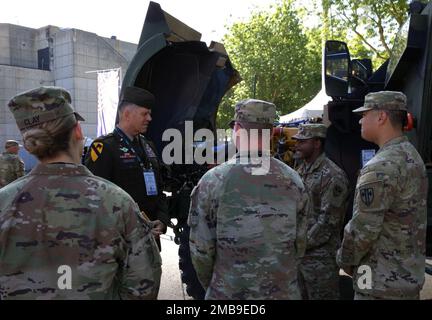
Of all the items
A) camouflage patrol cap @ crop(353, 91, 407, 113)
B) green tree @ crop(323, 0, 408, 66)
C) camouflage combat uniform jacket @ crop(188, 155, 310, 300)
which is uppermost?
green tree @ crop(323, 0, 408, 66)

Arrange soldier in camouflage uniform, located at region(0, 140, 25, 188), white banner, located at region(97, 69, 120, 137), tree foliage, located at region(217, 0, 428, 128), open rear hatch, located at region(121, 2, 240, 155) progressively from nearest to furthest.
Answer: open rear hatch, located at region(121, 2, 240, 155) < soldier in camouflage uniform, located at region(0, 140, 25, 188) < white banner, located at region(97, 69, 120, 137) < tree foliage, located at region(217, 0, 428, 128)

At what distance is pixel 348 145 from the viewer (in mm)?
4816

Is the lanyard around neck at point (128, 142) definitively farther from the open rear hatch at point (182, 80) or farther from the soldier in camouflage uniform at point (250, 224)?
the soldier in camouflage uniform at point (250, 224)

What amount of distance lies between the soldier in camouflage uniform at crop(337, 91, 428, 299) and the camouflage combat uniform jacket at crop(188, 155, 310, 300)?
18.7 inches

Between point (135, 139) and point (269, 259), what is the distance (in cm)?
169

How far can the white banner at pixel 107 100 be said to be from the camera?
12258mm

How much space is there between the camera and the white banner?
12.3 m

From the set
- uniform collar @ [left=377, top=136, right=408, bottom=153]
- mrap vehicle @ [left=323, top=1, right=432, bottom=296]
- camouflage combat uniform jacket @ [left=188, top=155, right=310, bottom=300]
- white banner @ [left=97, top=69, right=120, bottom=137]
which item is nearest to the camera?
camouflage combat uniform jacket @ [left=188, top=155, right=310, bottom=300]

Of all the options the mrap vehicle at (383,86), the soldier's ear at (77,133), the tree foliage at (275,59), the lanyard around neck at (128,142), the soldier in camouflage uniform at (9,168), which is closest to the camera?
the soldier's ear at (77,133)

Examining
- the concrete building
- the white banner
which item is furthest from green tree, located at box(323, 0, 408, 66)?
the concrete building

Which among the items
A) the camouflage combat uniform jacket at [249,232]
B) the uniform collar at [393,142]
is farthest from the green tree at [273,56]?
the camouflage combat uniform jacket at [249,232]

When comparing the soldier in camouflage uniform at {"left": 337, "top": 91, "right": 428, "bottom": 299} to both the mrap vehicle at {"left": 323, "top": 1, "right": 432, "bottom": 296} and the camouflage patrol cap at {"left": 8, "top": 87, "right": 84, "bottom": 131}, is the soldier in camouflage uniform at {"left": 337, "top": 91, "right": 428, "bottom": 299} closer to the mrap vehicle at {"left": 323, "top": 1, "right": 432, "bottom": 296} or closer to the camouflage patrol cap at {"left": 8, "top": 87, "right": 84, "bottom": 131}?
the mrap vehicle at {"left": 323, "top": 1, "right": 432, "bottom": 296}

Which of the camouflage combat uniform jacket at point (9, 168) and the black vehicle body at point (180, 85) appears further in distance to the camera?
the camouflage combat uniform jacket at point (9, 168)
